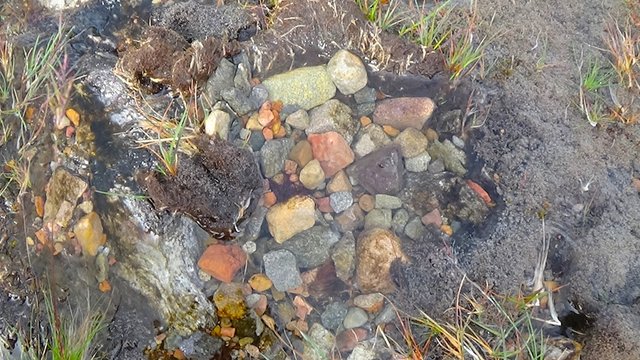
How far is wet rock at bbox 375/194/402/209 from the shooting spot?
11.2ft

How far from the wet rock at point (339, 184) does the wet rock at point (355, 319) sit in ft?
2.43

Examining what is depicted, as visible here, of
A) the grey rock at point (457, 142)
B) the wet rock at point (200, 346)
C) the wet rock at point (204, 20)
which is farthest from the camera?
the wet rock at point (204, 20)

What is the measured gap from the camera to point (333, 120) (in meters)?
3.51

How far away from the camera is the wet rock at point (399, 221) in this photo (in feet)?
11.0

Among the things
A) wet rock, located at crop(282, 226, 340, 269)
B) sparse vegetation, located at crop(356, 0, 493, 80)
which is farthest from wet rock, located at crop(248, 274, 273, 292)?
sparse vegetation, located at crop(356, 0, 493, 80)

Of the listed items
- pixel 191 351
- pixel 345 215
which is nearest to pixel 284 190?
pixel 345 215

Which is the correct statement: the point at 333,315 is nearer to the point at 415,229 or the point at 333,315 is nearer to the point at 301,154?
the point at 415,229

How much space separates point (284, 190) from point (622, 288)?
202 centimetres

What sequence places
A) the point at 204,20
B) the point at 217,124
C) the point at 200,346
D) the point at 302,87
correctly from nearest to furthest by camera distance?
the point at 200,346, the point at 217,124, the point at 302,87, the point at 204,20

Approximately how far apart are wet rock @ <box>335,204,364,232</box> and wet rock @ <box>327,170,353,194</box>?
0.44 ft

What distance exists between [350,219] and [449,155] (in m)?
0.75

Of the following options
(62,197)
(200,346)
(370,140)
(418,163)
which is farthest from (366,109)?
(62,197)

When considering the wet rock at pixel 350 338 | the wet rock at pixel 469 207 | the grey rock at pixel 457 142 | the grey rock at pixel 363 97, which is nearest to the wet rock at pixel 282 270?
the wet rock at pixel 350 338

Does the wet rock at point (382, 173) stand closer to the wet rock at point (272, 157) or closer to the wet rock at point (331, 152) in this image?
the wet rock at point (331, 152)
